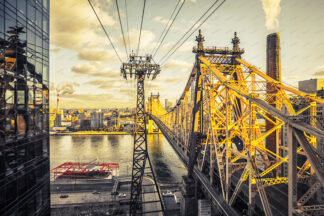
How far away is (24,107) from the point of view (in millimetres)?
10070

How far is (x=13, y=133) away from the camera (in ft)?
30.1

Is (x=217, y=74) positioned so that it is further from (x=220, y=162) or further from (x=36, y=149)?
(x=36, y=149)

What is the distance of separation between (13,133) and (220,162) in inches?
474

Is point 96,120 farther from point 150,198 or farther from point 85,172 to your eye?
point 150,198

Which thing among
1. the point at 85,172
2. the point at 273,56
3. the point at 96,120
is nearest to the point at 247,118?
the point at 273,56

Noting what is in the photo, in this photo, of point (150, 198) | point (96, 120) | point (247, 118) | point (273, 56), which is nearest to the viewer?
point (247, 118)

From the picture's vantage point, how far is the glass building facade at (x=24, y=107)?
339 inches

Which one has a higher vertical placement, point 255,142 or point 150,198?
point 255,142

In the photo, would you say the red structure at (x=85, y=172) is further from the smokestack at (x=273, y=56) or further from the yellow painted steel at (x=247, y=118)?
the smokestack at (x=273, y=56)

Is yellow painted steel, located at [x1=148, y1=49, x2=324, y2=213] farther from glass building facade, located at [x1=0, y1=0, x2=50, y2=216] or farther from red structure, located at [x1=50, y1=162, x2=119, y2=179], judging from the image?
red structure, located at [x1=50, y1=162, x2=119, y2=179]

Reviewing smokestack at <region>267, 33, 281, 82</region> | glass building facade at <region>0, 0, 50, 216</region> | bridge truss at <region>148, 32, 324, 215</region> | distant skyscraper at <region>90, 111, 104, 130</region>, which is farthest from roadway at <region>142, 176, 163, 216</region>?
distant skyscraper at <region>90, 111, 104, 130</region>

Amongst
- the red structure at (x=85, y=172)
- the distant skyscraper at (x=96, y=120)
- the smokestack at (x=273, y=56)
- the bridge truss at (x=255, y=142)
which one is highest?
the smokestack at (x=273, y=56)

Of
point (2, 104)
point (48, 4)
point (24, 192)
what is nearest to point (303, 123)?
point (2, 104)

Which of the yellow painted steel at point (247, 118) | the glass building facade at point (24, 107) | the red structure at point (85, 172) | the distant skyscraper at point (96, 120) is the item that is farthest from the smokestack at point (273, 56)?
the distant skyscraper at point (96, 120)
